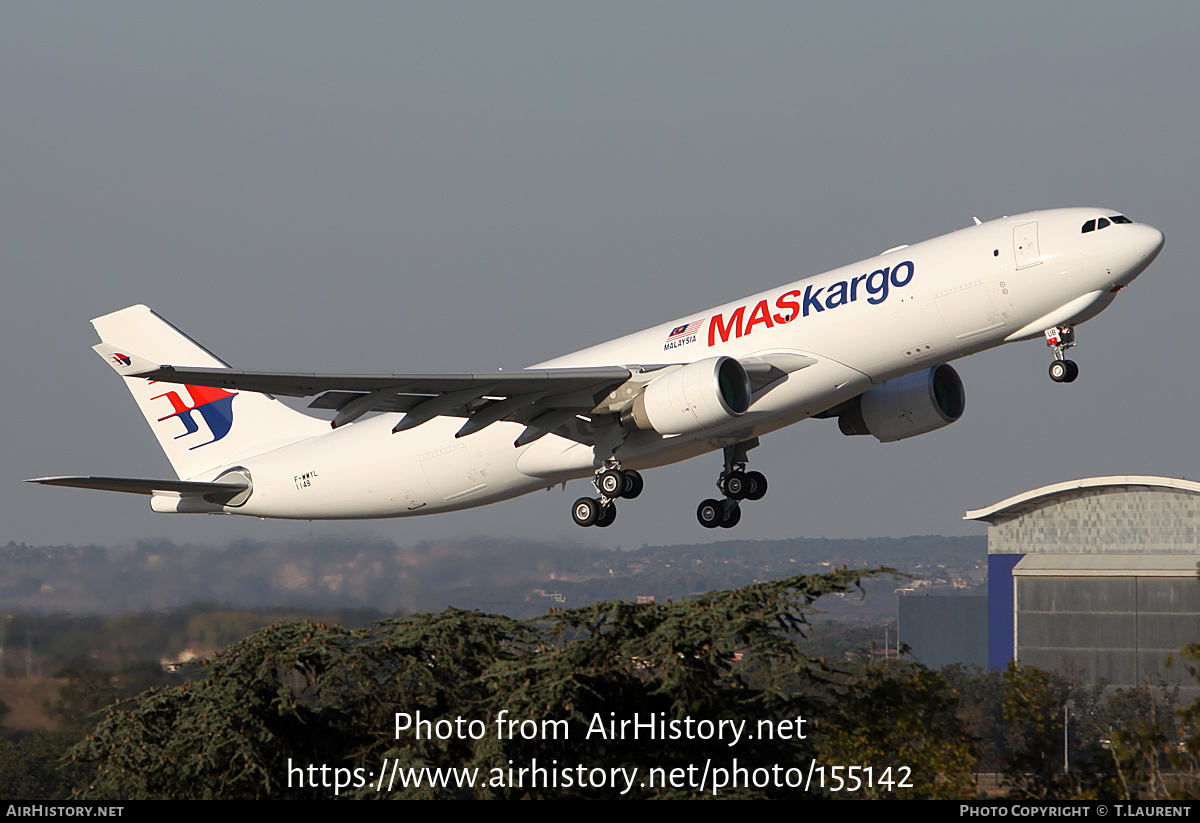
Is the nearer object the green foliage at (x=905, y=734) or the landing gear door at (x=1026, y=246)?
the green foliage at (x=905, y=734)

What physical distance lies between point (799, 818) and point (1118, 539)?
280ft

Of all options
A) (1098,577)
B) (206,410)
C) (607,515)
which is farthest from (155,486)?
(1098,577)

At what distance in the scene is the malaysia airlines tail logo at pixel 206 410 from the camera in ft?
114

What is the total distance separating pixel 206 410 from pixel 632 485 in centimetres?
1278

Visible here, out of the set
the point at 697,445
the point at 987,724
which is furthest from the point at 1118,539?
the point at 697,445

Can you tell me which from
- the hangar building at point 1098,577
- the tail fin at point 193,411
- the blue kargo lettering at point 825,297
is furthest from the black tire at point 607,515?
the hangar building at point 1098,577

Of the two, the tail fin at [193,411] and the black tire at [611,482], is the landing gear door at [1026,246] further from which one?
the tail fin at [193,411]

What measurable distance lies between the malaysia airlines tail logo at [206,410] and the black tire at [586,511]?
34.5ft

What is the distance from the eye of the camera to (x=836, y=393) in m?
26.3

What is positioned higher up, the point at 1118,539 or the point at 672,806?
the point at 1118,539

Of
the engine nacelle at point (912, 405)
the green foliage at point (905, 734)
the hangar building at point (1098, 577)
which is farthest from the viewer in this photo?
the hangar building at point (1098, 577)

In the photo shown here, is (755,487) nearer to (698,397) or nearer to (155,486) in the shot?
(698,397)

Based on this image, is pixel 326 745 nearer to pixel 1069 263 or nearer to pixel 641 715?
pixel 641 715

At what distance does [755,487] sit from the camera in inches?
1235
